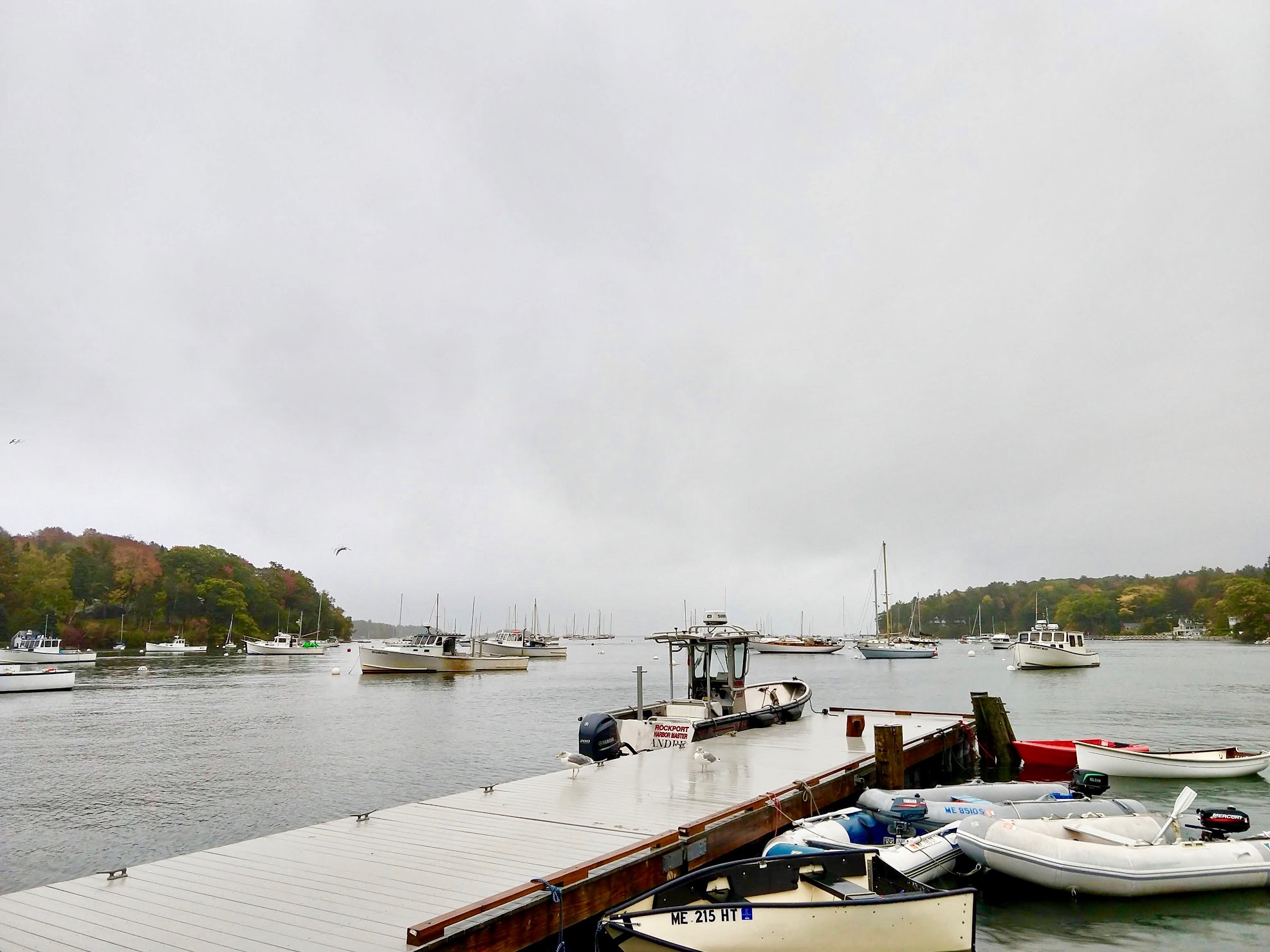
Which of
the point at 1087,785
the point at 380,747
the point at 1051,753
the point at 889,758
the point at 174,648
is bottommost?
the point at 174,648

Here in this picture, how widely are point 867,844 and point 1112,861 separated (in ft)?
9.67

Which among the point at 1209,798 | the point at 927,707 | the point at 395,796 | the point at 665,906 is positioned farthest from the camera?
the point at 927,707

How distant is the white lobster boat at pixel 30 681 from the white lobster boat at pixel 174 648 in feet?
171

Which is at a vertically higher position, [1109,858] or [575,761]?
[575,761]

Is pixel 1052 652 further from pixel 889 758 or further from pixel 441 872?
pixel 441 872

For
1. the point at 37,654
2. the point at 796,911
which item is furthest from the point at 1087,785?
the point at 37,654

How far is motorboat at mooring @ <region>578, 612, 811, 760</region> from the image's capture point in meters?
→ 15.1

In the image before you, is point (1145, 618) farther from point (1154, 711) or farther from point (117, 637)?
point (117, 637)

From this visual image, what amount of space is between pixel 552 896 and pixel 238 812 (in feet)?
42.6

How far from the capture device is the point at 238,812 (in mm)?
16375

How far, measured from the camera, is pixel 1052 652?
203 ft

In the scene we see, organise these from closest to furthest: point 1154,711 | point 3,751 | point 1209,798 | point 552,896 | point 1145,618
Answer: point 552,896 < point 1209,798 < point 3,751 < point 1154,711 < point 1145,618

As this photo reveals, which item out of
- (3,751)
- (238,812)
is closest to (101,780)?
(238,812)

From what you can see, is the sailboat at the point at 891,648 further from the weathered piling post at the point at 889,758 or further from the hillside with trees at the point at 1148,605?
the weathered piling post at the point at 889,758
